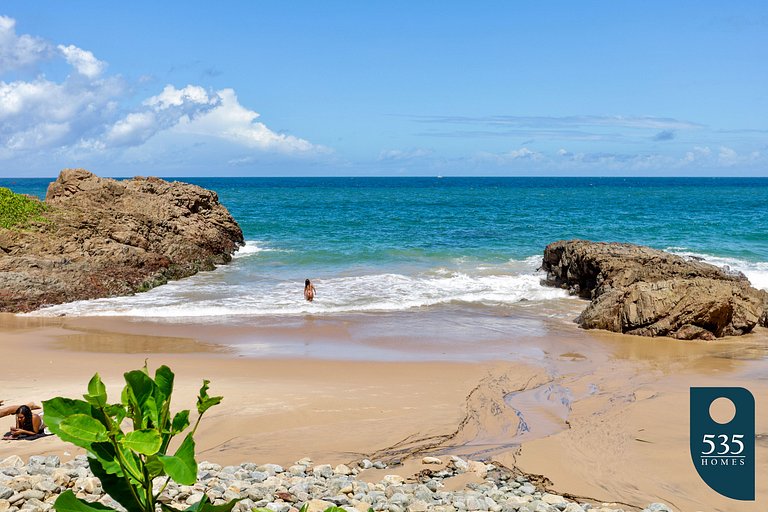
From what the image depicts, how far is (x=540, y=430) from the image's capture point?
8.51 meters

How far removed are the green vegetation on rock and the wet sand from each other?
447 cm

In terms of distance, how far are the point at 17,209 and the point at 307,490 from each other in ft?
53.7

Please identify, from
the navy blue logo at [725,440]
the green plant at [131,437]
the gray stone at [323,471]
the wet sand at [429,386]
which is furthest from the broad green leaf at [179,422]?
the navy blue logo at [725,440]

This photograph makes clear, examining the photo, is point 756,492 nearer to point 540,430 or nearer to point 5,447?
point 540,430

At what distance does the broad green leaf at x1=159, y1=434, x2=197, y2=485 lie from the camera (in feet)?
6.68

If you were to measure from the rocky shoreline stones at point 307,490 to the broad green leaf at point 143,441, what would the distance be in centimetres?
374

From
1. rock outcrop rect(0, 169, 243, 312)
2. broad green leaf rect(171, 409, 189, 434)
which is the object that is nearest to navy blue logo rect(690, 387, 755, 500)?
broad green leaf rect(171, 409, 189, 434)

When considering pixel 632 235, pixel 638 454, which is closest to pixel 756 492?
pixel 638 454

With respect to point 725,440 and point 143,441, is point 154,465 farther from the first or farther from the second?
point 725,440

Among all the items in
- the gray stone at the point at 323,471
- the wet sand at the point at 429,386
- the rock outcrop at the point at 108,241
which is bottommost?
the wet sand at the point at 429,386

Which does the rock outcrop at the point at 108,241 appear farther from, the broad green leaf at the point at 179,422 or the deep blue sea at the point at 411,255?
the broad green leaf at the point at 179,422

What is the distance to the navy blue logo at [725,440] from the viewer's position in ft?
22.0

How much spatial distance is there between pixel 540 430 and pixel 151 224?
1648 centimetres

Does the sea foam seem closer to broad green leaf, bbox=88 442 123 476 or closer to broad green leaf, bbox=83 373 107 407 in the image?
broad green leaf, bbox=88 442 123 476
